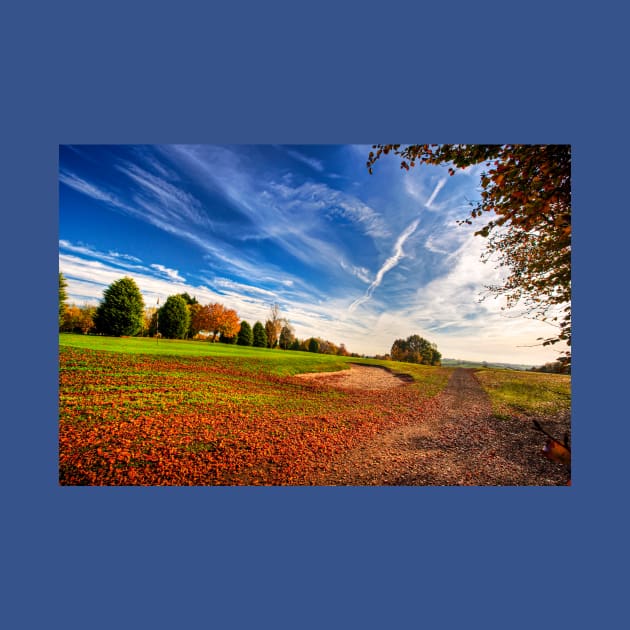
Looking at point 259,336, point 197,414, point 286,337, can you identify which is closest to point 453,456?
point 286,337

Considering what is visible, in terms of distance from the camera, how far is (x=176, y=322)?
13.0 feet

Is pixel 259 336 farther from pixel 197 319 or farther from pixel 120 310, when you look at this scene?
pixel 120 310

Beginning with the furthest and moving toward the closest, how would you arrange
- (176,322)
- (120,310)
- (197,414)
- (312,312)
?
(312,312) < (176,322) < (120,310) < (197,414)

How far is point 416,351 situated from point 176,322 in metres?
4.50

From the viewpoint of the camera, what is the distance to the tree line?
11.4 ft

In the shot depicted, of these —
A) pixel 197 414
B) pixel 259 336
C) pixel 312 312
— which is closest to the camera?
pixel 197 414

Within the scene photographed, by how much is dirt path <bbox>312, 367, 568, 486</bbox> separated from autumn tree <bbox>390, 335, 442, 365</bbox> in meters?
0.92

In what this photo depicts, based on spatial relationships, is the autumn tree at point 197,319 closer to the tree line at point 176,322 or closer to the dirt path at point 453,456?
the tree line at point 176,322

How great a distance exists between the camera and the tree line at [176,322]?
348 centimetres

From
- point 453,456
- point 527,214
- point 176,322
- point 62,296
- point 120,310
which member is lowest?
point 453,456

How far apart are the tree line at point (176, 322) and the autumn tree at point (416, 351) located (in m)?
0.99

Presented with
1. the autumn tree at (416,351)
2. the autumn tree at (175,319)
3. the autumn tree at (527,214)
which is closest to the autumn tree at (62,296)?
the autumn tree at (175,319)

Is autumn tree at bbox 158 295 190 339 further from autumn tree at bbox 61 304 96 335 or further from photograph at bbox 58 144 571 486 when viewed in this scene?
autumn tree at bbox 61 304 96 335

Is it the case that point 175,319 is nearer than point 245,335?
Yes
